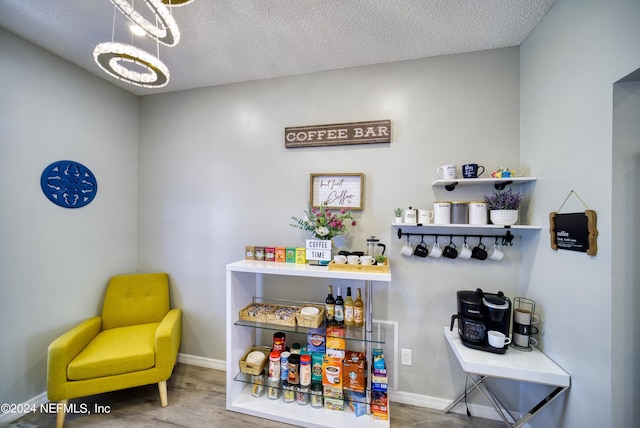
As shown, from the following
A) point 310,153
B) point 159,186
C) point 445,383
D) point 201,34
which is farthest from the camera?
point 159,186

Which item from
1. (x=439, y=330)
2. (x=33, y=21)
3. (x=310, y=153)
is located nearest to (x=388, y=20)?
(x=310, y=153)

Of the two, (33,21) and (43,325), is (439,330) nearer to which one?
(43,325)

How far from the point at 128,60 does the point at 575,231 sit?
2.36 m

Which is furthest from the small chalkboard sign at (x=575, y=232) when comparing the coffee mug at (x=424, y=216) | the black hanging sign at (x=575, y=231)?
the coffee mug at (x=424, y=216)

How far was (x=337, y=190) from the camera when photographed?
1966 millimetres

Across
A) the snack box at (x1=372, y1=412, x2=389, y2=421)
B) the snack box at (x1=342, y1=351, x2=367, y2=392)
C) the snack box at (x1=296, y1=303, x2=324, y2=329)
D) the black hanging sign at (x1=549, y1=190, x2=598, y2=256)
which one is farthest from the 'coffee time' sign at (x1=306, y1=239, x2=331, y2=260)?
the black hanging sign at (x1=549, y1=190, x2=598, y2=256)

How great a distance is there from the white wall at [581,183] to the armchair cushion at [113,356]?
8.52 feet

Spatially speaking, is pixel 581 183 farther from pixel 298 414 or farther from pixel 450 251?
pixel 298 414

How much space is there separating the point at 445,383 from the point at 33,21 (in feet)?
12.6

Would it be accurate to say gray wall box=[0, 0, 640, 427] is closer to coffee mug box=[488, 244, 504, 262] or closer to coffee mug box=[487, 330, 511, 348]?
coffee mug box=[488, 244, 504, 262]

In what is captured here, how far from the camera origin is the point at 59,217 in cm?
188

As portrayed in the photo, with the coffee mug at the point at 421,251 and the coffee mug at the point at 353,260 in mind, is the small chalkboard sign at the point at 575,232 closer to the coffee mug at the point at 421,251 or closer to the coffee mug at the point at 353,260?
→ the coffee mug at the point at 421,251

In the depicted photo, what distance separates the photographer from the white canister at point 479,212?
62.5 inches

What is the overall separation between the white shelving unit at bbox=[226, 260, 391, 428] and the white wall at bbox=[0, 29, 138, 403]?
4.58 ft
